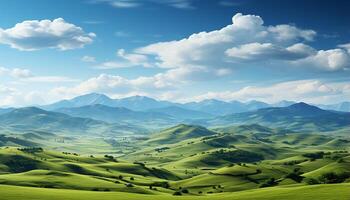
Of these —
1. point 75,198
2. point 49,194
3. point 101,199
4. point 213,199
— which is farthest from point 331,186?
point 49,194

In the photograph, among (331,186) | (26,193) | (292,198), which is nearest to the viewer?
(292,198)

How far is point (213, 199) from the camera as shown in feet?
454

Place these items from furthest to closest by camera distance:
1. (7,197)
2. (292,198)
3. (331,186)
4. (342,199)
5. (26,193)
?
(26,193)
(7,197)
(331,186)
(292,198)
(342,199)

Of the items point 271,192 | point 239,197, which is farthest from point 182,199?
point 271,192

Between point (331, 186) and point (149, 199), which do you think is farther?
point (149, 199)

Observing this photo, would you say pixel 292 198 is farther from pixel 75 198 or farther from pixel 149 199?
pixel 75 198

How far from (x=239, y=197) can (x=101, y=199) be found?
4432cm

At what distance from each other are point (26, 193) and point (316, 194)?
307 feet

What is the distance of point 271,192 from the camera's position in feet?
433

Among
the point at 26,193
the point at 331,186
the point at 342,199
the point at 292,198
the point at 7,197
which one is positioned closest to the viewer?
the point at 342,199

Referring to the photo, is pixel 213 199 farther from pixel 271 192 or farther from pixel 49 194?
pixel 49 194

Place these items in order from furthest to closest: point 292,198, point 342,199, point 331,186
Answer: point 331,186
point 292,198
point 342,199

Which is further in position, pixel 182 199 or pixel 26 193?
pixel 26 193

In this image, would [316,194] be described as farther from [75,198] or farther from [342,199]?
[75,198]
